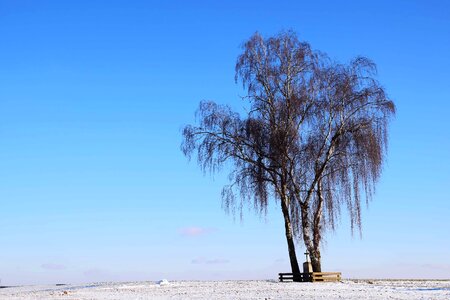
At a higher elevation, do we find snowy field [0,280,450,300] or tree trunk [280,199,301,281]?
tree trunk [280,199,301,281]

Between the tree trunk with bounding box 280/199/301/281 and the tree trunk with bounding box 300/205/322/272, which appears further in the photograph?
the tree trunk with bounding box 280/199/301/281

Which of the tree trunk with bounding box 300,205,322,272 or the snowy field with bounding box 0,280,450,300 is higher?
the tree trunk with bounding box 300,205,322,272

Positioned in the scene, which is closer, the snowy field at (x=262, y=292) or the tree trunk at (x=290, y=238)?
the snowy field at (x=262, y=292)

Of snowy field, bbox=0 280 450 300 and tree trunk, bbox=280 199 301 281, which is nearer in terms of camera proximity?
snowy field, bbox=0 280 450 300

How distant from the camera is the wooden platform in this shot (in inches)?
1374

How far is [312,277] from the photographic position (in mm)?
34750

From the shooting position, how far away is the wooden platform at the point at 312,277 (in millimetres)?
34906

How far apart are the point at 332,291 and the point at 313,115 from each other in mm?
10809

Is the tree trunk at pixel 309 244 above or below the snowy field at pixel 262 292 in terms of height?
above

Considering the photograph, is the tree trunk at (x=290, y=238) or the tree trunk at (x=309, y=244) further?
the tree trunk at (x=290, y=238)

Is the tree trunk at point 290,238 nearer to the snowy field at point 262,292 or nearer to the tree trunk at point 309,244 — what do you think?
the tree trunk at point 309,244

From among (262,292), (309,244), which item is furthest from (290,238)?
(262,292)

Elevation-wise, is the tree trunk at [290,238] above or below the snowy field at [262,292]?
above

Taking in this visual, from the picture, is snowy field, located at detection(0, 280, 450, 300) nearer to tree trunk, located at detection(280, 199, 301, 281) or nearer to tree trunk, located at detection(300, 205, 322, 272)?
tree trunk, located at detection(300, 205, 322, 272)
